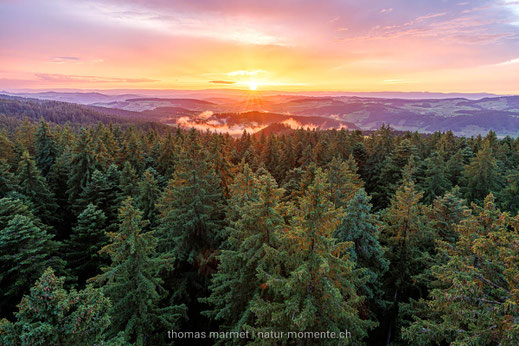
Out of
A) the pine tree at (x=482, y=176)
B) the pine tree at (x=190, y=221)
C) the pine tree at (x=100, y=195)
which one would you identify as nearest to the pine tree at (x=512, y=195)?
the pine tree at (x=482, y=176)

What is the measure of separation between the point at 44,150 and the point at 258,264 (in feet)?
129

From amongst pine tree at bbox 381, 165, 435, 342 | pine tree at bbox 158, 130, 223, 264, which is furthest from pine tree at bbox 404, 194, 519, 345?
pine tree at bbox 158, 130, 223, 264

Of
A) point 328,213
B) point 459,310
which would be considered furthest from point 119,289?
point 459,310

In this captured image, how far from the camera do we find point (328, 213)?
32.0ft

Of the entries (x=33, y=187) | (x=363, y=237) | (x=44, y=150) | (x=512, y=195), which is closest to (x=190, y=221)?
(x=363, y=237)

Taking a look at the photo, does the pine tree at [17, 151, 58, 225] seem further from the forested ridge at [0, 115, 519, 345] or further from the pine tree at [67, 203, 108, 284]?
the pine tree at [67, 203, 108, 284]

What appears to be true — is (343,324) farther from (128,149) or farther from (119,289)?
(128,149)

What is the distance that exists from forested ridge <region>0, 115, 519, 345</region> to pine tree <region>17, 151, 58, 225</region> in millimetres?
143

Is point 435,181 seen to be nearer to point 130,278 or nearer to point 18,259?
point 130,278

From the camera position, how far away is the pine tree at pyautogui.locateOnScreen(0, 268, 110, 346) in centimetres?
662

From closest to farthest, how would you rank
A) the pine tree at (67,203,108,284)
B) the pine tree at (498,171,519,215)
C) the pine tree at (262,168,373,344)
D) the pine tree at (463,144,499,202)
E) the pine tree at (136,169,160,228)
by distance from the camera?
1. the pine tree at (262,168,373,344)
2. the pine tree at (67,203,108,284)
3. the pine tree at (136,169,160,228)
4. the pine tree at (498,171,519,215)
5. the pine tree at (463,144,499,202)

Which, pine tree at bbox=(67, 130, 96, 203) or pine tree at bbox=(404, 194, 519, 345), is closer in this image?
pine tree at bbox=(404, 194, 519, 345)

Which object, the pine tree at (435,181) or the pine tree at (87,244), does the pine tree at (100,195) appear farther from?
the pine tree at (435,181)

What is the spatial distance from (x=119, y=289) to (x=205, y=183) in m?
10.0
